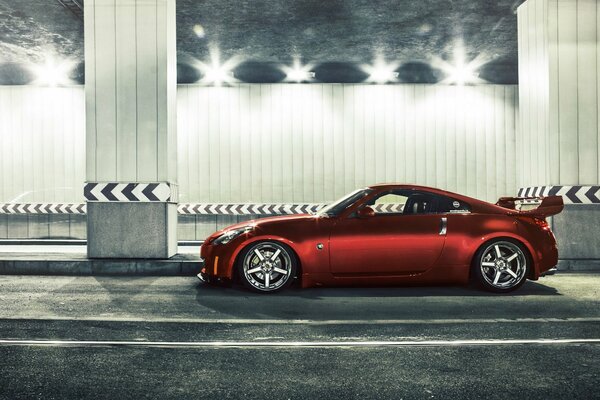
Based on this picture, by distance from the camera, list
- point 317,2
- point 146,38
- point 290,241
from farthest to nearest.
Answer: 1. point 317,2
2. point 146,38
3. point 290,241

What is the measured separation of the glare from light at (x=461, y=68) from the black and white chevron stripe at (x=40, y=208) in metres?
10.7

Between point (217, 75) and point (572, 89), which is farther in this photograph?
point (217, 75)

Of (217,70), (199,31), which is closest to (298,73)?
(217,70)

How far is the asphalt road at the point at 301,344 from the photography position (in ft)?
11.7

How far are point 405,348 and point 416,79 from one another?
1379cm

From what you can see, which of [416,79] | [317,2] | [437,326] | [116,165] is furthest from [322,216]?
[416,79]

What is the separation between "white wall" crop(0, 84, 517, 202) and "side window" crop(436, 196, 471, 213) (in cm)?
994

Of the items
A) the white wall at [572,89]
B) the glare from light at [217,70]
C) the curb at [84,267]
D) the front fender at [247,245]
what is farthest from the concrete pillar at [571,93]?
the glare from light at [217,70]

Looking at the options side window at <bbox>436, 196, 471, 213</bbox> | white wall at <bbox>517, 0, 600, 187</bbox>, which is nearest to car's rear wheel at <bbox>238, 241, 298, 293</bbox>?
side window at <bbox>436, 196, 471, 213</bbox>

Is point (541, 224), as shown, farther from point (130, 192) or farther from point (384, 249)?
point (130, 192)

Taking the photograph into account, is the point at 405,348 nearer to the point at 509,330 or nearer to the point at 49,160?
the point at 509,330

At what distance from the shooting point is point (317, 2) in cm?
1127

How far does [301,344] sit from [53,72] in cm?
1450

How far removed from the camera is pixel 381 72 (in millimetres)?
16688
